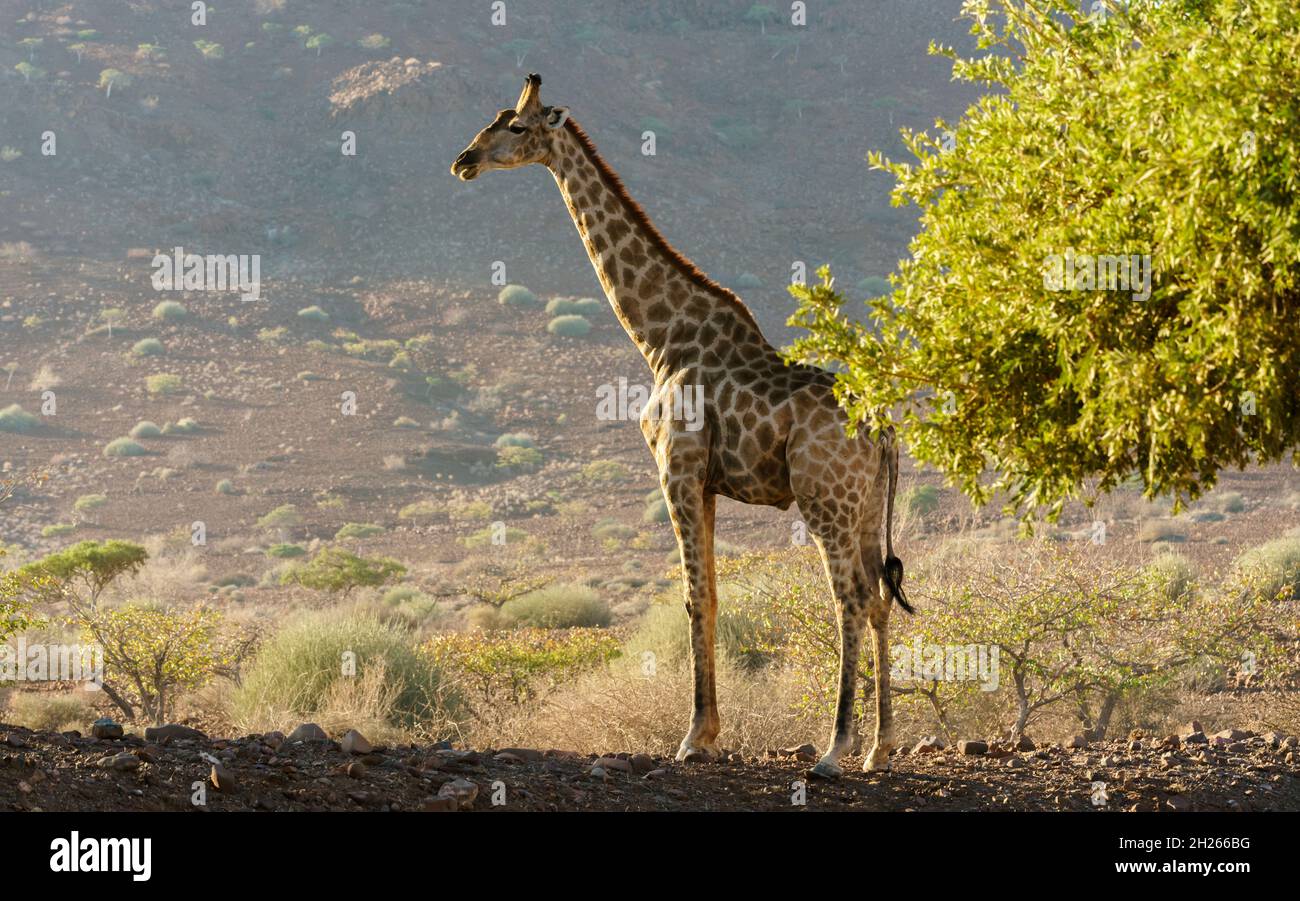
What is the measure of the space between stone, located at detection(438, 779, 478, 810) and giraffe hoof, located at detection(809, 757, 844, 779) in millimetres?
2416

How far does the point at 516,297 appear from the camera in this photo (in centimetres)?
5488

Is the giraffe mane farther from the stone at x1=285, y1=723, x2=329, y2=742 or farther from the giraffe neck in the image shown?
the stone at x1=285, y1=723, x2=329, y2=742

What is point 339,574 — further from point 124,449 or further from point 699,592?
point 699,592

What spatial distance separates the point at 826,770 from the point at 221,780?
12.7 ft

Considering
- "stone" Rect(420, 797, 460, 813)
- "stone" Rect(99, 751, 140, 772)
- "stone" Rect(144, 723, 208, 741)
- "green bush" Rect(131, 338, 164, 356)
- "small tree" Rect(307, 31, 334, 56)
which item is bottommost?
"stone" Rect(420, 797, 460, 813)

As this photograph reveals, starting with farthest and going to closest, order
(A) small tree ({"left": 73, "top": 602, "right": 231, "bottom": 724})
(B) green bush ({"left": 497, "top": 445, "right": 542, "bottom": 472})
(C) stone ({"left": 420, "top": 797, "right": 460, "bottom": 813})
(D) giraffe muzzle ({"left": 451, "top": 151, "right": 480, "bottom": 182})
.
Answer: (B) green bush ({"left": 497, "top": 445, "right": 542, "bottom": 472}), (A) small tree ({"left": 73, "top": 602, "right": 231, "bottom": 724}), (D) giraffe muzzle ({"left": 451, "top": 151, "right": 480, "bottom": 182}), (C) stone ({"left": 420, "top": 797, "right": 460, "bottom": 813})

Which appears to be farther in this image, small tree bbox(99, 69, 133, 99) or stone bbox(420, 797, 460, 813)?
small tree bbox(99, 69, 133, 99)

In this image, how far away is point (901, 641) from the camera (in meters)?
14.9

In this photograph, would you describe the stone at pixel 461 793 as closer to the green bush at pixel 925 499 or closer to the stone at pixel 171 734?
the stone at pixel 171 734

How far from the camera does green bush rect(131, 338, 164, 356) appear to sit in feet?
162

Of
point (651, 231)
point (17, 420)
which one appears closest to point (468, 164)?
point (651, 231)

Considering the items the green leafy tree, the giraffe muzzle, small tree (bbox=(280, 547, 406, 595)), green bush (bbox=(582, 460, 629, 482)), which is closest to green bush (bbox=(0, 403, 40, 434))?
small tree (bbox=(280, 547, 406, 595))
